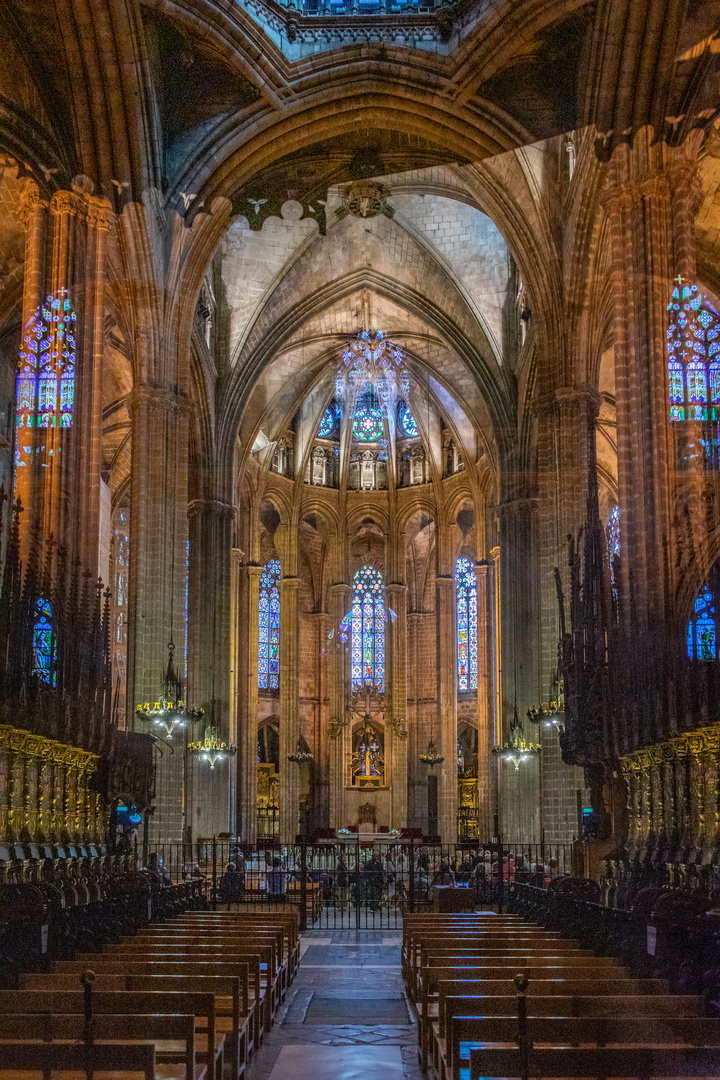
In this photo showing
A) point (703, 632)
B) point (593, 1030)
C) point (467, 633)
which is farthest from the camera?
point (467, 633)

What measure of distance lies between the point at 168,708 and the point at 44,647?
7.29 m

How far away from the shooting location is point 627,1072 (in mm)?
4762

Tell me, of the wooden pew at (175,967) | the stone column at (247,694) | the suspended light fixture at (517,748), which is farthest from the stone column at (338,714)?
the wooden pew at (175,967)

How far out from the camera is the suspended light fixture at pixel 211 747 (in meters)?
31.7

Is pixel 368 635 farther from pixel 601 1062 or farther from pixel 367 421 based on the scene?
pixel 601 1062

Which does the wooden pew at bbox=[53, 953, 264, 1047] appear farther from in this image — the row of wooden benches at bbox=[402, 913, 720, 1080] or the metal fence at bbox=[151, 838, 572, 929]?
the metal fence at bbox=[151, 838, 572, 929]

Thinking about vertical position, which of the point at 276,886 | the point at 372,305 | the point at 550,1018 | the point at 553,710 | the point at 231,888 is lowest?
the point at 276,886

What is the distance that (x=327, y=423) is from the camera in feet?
144

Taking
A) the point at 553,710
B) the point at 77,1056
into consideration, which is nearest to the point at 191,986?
the point at 77,1056

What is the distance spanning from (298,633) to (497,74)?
24.0m

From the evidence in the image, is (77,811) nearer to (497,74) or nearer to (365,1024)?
(365,1024)

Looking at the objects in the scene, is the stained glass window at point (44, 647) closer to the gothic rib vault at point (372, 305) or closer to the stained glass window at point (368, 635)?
the gothic rib vault at point (372, 305)

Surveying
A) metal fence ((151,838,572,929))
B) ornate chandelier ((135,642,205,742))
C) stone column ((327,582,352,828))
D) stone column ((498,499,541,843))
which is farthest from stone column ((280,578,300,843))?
ornate chandelier ((135,642,205,742))

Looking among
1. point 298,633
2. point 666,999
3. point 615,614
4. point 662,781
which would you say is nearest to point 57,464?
point 615,614
